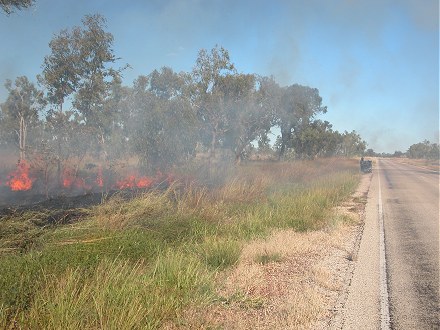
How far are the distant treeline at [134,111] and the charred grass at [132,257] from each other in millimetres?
Result: 6067

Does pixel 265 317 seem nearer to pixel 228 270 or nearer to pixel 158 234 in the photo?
pixel 228 270

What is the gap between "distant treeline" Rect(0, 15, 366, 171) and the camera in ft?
38.6

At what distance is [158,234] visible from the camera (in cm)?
585

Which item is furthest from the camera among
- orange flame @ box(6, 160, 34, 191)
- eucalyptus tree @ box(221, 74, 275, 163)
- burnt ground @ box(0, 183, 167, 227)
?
eucalyptus tree @ box(221, 74, 275, 163)

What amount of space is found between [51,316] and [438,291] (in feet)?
14.5

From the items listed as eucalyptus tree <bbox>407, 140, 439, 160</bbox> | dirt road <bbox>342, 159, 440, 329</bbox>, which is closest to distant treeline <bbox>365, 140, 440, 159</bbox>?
eucalyptus tree <bbox>407, 140, 439, 160</bbox>

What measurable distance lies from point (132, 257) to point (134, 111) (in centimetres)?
1381

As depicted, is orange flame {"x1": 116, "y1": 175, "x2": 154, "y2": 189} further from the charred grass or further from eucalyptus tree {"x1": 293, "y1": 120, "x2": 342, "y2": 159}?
eucalyptus tree {"x1": 293, "y1": 120, "x2": 342, "y2": 159}

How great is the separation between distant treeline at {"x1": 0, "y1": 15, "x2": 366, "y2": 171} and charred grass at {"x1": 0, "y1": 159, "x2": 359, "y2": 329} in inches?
239

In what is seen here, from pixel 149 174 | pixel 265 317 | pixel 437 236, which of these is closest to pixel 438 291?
pixel 265 317

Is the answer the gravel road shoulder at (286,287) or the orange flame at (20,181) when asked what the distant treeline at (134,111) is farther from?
the gravel road shoulder at (286,287)

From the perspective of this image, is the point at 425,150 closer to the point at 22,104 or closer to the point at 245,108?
the point at 245,108

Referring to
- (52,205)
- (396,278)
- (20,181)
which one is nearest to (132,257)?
(52,205)

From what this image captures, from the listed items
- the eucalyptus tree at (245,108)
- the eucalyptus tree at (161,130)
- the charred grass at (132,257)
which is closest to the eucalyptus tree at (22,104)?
the eucalyptus tree at (161,130)
